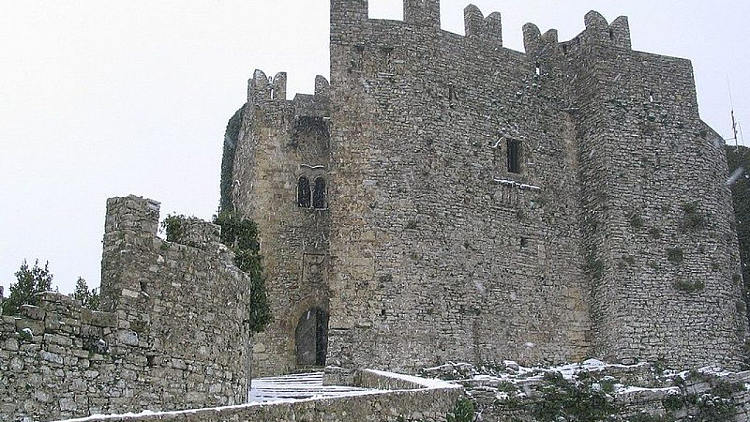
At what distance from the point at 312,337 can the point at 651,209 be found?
10388 mm

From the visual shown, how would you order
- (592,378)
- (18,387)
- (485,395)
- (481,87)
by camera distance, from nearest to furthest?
(18,387) → (485,395) → (592,378) → (481,87)

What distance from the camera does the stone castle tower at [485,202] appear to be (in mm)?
22891

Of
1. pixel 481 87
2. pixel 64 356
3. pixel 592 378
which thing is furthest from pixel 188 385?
pixel 481 87

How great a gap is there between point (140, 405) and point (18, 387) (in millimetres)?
1926

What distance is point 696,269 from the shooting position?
25.3m

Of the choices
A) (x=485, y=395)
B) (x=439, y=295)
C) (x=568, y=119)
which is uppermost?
(x=568, y=119)

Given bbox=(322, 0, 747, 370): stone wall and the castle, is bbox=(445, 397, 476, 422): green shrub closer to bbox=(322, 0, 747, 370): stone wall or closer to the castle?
the castle

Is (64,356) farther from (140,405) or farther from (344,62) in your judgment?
(344,62)

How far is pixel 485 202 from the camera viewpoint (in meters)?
24.5

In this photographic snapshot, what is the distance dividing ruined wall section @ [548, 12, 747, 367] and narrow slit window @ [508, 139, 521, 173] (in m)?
2.17

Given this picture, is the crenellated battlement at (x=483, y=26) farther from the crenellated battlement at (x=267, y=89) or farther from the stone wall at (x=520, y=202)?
the crenellated battlement at (x=267, y=89)

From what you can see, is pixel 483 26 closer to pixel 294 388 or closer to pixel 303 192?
pixel 303 192

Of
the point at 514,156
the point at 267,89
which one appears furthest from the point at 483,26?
the point at 267,89

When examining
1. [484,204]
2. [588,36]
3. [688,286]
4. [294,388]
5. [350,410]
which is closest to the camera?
[350,410]
